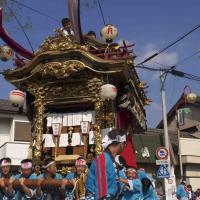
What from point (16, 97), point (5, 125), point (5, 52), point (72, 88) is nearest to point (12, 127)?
point (5, 125)

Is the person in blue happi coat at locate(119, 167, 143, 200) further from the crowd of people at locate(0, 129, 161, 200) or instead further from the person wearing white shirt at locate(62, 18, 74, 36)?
the person wearing white shirt at locate(62, 18, 74, 36)

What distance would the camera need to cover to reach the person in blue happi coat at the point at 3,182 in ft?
18.5

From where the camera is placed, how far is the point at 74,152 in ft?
26.5

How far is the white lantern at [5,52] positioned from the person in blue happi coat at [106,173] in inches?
189

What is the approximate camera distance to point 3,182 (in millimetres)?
5648

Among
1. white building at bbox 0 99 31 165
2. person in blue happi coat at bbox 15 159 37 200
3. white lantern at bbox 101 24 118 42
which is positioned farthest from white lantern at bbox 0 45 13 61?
white building at bbox 0 99 31 165

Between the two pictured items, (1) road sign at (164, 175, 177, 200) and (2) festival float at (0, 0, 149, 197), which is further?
(1) road sign at (164, 175, 177, 200)

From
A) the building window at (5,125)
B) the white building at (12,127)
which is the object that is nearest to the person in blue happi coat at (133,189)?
the white building at (12,127)

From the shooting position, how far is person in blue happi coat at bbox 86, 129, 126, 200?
4145 millimetres

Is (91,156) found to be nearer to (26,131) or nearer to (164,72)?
(164,72)

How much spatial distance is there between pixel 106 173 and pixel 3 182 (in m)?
2.09

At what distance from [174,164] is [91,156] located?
14.3 meters

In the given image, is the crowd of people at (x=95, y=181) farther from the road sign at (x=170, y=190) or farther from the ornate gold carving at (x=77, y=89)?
the road sign at (x=170, y=190)

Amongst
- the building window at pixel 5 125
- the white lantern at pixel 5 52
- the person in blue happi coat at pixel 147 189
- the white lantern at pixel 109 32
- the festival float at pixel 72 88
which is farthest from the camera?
the building window at pixel 5 125
